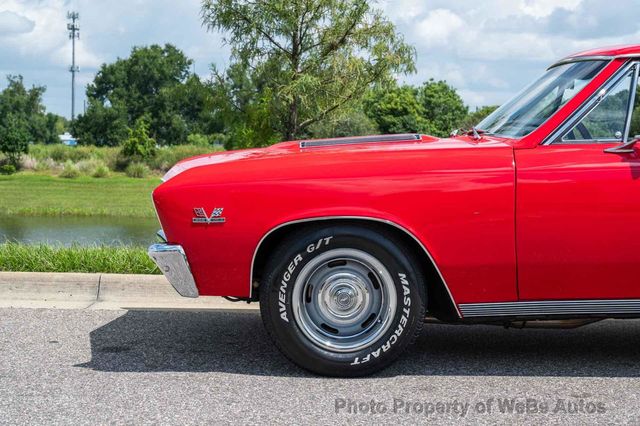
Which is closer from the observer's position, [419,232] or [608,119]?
[419,232]

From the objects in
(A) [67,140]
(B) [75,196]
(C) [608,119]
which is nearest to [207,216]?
(C) [608,119]

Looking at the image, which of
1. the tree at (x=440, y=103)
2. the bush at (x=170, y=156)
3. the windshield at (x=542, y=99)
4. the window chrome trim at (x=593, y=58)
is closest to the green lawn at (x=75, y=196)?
the bush at (x=170, y=156)

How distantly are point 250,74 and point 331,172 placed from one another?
12.7m

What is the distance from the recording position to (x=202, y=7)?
640 inches

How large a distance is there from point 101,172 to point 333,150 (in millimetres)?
33495

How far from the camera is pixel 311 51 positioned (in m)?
16.7

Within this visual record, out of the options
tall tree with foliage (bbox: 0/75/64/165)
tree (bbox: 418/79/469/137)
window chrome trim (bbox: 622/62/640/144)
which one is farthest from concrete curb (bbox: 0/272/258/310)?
tall tree with foliage (bbox: 0/75/64/165)

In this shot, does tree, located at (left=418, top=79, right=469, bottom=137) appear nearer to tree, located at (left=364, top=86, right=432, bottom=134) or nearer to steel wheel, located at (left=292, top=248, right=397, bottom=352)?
tree, located at (left=364, top=86, right=432, bottom=134)

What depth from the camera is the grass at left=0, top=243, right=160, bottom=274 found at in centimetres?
691

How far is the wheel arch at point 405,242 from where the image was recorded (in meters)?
4.43

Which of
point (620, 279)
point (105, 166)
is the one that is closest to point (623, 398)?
point (620, 279)

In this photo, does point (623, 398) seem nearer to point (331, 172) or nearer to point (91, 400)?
point (331, 172)

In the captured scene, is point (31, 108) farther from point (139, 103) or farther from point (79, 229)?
point (79, 229)

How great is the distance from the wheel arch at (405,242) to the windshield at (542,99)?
839 mm
